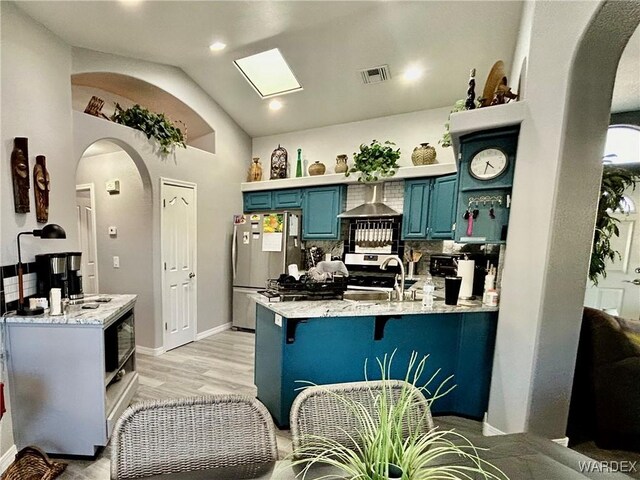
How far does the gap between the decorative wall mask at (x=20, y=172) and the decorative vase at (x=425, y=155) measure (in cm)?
373

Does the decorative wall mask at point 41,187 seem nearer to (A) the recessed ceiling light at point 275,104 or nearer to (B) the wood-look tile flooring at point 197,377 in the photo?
(B) the wood-look tile flooring at point 197,377

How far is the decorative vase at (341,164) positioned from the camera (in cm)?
416

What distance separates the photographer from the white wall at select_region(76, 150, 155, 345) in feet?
11.2

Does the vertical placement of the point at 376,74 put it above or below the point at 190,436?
above

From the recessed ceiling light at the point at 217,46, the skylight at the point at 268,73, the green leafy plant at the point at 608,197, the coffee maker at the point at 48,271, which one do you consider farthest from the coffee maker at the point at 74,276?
the green leafy plant at the point at 608,197

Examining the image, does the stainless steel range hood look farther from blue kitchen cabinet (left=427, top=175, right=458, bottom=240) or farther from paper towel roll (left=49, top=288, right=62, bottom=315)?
paper towel roll (left=49, top=288, right=62, bottom=315)

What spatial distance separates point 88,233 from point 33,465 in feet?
11.3

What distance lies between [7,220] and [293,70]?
2.98 m

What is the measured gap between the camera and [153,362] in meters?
3.26

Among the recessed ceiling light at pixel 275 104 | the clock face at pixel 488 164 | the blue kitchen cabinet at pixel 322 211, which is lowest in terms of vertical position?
the blue kitchen cabinet at pixel 322 211

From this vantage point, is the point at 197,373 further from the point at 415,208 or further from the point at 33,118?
the point at 415,208

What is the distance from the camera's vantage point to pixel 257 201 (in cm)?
469

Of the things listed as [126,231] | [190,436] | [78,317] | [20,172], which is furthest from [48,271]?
[190,436]

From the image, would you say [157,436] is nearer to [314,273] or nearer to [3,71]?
[314,273]
